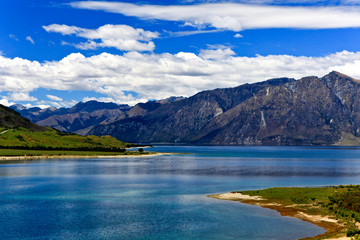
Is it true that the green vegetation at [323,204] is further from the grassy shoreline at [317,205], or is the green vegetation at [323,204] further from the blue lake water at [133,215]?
the blue lake water at [133,215]

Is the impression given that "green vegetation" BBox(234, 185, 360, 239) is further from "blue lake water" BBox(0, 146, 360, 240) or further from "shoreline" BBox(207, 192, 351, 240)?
"blue lake water" BBox(0, 146, 360, 240)

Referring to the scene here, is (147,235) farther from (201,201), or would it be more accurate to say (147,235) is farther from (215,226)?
(201,201)

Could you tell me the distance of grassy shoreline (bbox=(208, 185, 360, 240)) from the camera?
6292cm

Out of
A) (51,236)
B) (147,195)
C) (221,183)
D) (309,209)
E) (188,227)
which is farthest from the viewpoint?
(221,183)

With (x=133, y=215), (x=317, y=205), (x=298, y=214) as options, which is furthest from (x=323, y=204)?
(x=133, y=215)

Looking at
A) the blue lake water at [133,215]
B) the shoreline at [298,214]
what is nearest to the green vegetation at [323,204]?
the shoreline at [298,214]

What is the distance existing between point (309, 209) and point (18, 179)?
100851 millimetres

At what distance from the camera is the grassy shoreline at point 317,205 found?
62.9 metres

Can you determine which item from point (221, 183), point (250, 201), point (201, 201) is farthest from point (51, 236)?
point (221, 183)

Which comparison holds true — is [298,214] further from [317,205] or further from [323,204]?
[323,204]

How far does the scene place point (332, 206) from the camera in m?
78.0

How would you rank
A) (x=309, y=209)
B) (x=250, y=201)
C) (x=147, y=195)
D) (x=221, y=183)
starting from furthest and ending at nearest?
(x=221, y=183) → (x=147, y=195) → (x=250, y=201) → (x=309, y=209)

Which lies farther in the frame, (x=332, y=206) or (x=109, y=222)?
(x=332, y=206)

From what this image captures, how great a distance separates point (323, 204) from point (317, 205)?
4.18 feet
